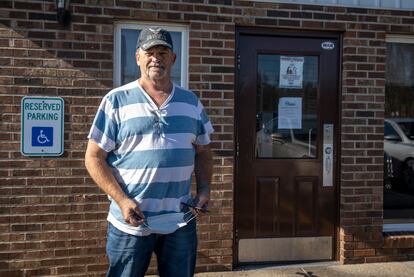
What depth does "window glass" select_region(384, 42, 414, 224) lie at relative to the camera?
16.1 feet

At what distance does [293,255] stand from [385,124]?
1.61m

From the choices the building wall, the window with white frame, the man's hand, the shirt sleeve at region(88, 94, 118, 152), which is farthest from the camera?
Result: the window with white frame

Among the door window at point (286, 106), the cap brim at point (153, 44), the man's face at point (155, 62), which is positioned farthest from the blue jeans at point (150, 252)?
the door window at point (286, 106)

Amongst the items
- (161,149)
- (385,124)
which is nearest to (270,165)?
(385,124)

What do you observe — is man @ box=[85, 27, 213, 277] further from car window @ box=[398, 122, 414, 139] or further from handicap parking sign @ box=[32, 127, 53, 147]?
car window @ box=[398, 122, 414, 139]

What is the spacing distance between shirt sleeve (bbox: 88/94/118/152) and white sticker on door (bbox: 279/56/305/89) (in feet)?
8.19

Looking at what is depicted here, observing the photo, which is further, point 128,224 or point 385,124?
point 385,124

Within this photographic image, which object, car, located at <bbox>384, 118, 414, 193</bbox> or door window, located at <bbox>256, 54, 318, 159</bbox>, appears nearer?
door window, located at <bbox>256, 54, 318, 159</bbox>

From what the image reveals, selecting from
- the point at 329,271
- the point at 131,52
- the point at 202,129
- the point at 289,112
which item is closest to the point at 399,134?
the point at 289,112

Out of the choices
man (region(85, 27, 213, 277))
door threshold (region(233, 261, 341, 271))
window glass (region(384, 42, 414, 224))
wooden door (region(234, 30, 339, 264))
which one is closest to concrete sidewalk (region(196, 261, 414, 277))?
door threshold (region(233, 261, 341, 271))

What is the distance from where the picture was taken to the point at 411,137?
16.6ft

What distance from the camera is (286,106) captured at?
4.67 m

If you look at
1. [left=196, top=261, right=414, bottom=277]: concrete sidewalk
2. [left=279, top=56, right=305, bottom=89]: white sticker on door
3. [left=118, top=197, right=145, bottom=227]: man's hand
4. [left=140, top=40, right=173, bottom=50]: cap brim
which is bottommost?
[left=196, top=261, right=414, bottom=277]: concrete sidewalk

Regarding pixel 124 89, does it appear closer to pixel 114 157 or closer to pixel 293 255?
pixel 114 157
